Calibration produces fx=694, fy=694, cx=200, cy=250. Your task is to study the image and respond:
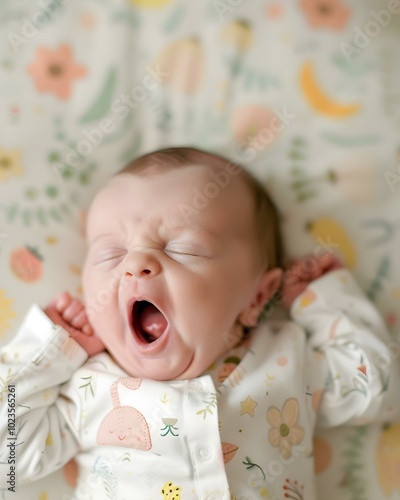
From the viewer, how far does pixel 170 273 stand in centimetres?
160

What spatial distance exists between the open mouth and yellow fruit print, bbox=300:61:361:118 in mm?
844

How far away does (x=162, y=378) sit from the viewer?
164 cm

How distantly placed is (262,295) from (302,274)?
0.55ft

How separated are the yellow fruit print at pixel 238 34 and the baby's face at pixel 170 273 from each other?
601mm

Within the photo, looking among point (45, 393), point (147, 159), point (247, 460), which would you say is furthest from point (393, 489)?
point (147, 159)

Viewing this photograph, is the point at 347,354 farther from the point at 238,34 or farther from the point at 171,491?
the point at 238,34

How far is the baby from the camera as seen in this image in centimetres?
157

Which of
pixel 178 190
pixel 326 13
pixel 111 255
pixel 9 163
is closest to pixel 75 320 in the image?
pixel 111 255

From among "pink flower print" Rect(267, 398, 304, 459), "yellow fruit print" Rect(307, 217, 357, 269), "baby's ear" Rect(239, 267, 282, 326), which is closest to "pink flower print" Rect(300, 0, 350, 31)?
"yellow fruit print" Rect(307, 217, 357, 269)

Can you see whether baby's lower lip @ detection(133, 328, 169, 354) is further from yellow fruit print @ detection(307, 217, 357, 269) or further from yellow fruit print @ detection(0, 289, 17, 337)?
yellow fruit print @ detection(307, 217, 357, 269)

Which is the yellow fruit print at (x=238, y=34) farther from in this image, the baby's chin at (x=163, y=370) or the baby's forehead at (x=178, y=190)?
the baby's chin at (x=163, y=370)

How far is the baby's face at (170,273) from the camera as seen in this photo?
1.60 metres

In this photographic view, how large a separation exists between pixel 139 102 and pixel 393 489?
1.32m

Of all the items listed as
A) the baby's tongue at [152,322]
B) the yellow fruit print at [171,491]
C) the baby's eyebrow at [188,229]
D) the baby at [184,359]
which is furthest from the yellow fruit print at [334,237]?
the yellow fruit print at [171,491]
